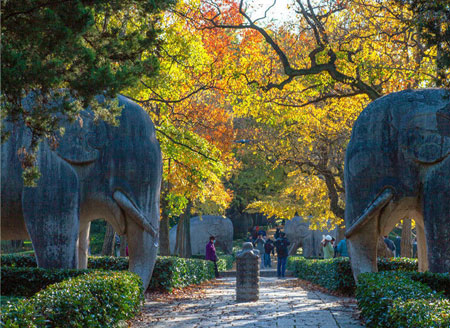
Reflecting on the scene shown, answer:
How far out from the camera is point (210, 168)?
19.7 metres

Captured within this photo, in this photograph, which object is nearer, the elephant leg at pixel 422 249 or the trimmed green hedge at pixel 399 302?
the trimmed green hedge at pixel 399 302

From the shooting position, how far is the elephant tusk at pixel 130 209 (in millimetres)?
9430

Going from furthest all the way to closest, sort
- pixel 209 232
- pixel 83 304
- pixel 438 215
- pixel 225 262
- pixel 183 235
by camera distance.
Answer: pixel 209 232 < pixel 225 262 < pixel 183 235 < pixel 438 215 < pixel 83 304

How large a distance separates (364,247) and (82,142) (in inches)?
197

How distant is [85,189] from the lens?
9.48 meters

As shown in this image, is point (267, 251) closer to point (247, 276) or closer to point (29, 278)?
point (247, 276)

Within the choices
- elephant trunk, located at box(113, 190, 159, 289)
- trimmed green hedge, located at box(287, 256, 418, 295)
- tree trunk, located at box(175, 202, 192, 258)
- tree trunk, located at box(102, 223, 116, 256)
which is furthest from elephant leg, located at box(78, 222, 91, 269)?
tree trunk, located at box(175, 202, 192, 258)

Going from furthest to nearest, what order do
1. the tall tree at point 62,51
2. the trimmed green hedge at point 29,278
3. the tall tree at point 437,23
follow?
1. the trimmed green hedge at point 29,278
2. the tall tree at point 437,23
3. the tall tree at point 62,51

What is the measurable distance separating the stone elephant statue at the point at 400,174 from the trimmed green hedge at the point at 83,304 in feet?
12.5

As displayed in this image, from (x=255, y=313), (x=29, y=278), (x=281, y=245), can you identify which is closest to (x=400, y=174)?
(x=255, y=313)

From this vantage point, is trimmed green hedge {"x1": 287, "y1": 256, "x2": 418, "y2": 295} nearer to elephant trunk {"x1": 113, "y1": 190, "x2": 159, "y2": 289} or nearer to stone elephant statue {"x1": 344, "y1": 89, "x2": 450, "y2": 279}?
stone elephant statue {"x1": 344, "y1": 89, "x2": 450, "y2": 279}

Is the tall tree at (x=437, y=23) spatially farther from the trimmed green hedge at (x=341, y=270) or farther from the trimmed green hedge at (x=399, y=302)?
the trimmed green hedge at (x=341, y=270)

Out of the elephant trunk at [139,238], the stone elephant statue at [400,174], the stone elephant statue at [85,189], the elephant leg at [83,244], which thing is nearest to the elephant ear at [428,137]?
the stone elephant statue at [400,174]

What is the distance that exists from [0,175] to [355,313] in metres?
6.79
